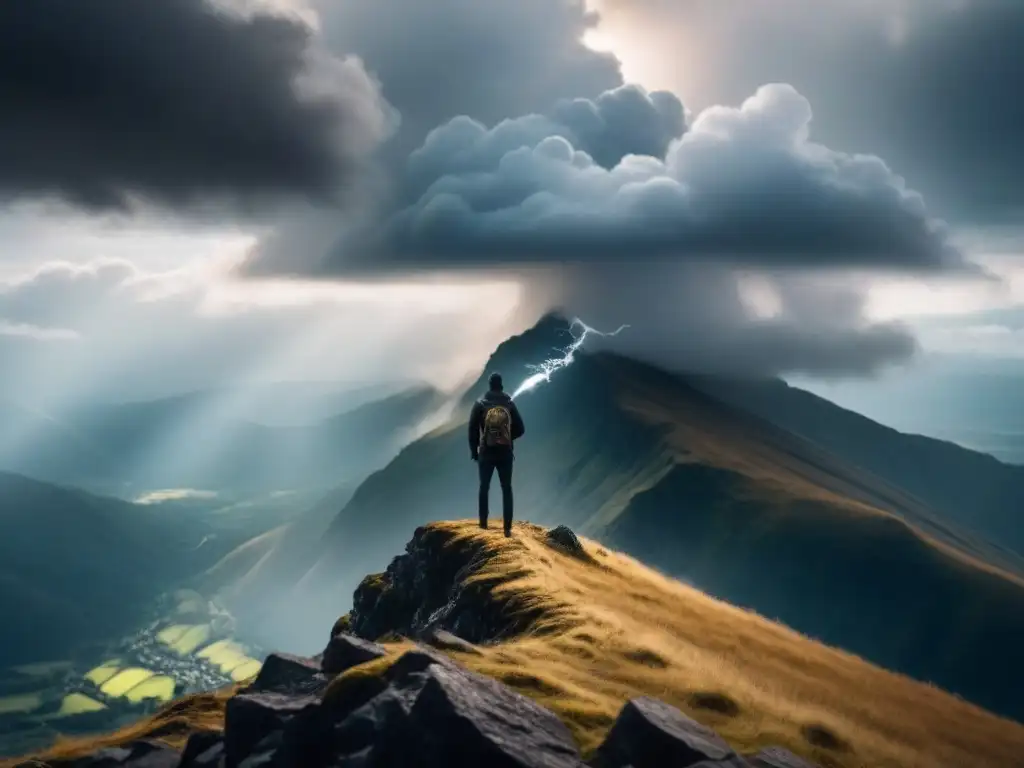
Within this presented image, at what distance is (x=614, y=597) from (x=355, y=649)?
1371 cm

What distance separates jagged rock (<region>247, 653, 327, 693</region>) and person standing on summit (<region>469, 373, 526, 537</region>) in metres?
10.6

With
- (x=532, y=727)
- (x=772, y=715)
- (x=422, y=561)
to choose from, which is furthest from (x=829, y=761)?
(x=422, y=561)

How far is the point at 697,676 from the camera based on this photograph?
2477 cm

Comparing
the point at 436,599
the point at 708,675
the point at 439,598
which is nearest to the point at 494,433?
the point at 439,598

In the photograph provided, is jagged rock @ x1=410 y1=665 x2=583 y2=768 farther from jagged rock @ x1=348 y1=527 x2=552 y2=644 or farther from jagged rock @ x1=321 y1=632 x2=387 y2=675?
jagged rock @ x1=348 y1=527 x2=552 y2=644

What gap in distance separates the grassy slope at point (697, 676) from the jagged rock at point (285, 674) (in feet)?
14.1

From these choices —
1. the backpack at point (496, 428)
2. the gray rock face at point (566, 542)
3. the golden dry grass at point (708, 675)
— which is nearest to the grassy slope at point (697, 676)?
the golden dry grass at point (708, 675)

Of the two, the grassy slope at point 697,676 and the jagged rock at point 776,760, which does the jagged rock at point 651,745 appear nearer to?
the jagged rock at point 776,760

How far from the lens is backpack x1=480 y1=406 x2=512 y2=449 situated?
122 ft

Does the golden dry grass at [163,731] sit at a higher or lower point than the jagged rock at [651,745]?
lower

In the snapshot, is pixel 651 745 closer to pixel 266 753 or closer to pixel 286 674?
pixel 266 753

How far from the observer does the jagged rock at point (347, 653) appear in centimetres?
2380

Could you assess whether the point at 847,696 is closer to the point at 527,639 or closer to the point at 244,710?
the point at 527,639

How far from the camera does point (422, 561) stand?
43.9 metres
